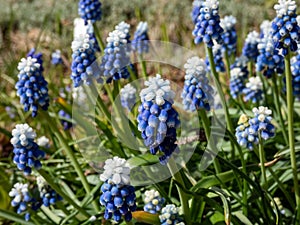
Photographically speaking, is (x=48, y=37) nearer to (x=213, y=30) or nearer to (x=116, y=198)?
(x=213, y=30)

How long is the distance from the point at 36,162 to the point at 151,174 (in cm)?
98

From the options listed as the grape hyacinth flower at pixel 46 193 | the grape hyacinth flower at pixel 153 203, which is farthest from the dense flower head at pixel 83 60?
the grape hyacinth flower at pixel 153 203

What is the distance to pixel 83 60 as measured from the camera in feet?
14.9

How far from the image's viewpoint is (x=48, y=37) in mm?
9977

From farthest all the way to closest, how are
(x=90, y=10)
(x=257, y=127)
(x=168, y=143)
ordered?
(x=90, y=10)
(x=257, y=127)
(x=168, y=143)

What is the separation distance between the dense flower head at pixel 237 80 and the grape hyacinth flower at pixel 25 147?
2.19 m

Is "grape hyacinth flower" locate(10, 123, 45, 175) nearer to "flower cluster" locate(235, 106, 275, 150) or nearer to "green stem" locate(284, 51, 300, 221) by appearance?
"flower cluster" locate(235, 106, 275, 150)

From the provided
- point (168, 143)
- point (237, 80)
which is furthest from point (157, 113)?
point (237, 80)

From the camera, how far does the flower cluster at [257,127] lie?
3773 mm

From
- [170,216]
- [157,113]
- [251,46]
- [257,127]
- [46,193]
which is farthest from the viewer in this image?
[251,46]

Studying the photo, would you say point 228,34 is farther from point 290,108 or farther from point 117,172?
point 117,172

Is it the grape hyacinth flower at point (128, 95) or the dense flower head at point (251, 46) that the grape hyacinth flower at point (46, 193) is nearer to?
the grape hyacinth flower at point (128, 95)

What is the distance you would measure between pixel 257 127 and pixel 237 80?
1812 millimetres

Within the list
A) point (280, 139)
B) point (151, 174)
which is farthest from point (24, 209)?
point (280, 139)
